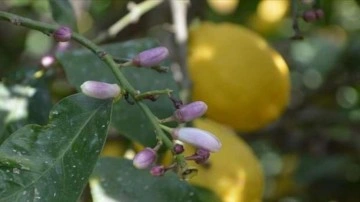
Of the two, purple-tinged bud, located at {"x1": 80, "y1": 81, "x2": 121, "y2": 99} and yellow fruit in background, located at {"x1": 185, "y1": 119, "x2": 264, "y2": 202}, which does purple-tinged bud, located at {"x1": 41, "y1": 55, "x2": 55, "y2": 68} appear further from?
purple-tinged bud, located at {"x1": 80, "y1": 81, "x2": 121, "y2": 99}

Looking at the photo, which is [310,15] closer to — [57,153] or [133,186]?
[133,186]

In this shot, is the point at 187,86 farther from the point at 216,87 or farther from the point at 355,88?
the point at 355,88

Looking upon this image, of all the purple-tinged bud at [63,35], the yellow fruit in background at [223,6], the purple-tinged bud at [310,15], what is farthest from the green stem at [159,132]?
the yellow fruit in background at [223,6]

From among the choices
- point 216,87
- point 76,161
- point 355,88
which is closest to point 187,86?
point 216,87

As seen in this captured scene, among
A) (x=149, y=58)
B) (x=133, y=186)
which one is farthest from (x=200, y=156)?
(x=133, y=186)

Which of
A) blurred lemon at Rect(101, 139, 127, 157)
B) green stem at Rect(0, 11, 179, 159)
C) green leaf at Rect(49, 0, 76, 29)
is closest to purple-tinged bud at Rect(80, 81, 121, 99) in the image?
green stem at Rect(0, 11, 179, 159)

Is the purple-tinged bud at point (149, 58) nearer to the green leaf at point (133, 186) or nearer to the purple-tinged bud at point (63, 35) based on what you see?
the purple-tinged bud at point (63, 35)
